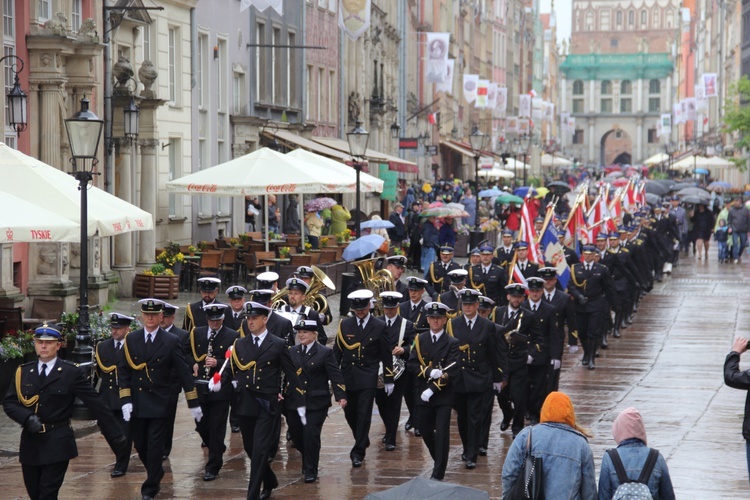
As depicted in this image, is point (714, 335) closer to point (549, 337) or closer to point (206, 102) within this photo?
point (549, 337)

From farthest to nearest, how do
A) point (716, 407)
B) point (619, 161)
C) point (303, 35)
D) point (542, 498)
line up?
point (619, 161)
point (303, 35)
point (716, 407)
point (542, 498)

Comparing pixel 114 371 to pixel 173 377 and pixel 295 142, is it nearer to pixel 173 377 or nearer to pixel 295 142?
pixel 173 377

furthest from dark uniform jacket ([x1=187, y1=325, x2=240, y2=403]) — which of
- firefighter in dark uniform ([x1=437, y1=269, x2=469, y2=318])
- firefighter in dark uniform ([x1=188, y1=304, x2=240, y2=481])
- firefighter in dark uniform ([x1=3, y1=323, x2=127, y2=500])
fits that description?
firefighter in dark uniform ([x1=437, y1=269, x2=469, y2=318])

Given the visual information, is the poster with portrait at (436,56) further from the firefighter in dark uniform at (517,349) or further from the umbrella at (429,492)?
the umbrella at (429,492)

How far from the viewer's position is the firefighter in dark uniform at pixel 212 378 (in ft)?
42.7

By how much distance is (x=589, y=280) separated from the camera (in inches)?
876

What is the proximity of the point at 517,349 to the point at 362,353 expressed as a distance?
7.11 feet

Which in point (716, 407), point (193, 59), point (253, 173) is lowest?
point (716, 407)

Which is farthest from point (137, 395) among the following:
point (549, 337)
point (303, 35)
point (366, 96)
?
point (366, 96)

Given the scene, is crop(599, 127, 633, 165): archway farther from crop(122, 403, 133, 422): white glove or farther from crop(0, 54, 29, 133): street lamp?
crop(122, 403, 133, 422): white glove

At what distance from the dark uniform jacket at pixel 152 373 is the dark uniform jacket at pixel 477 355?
256 cm

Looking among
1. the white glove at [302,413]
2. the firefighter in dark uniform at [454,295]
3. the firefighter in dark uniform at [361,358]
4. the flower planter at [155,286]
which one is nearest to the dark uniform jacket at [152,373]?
the white glove at [302,413]

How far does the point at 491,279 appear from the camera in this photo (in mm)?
20453

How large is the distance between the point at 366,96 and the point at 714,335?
27046mm
